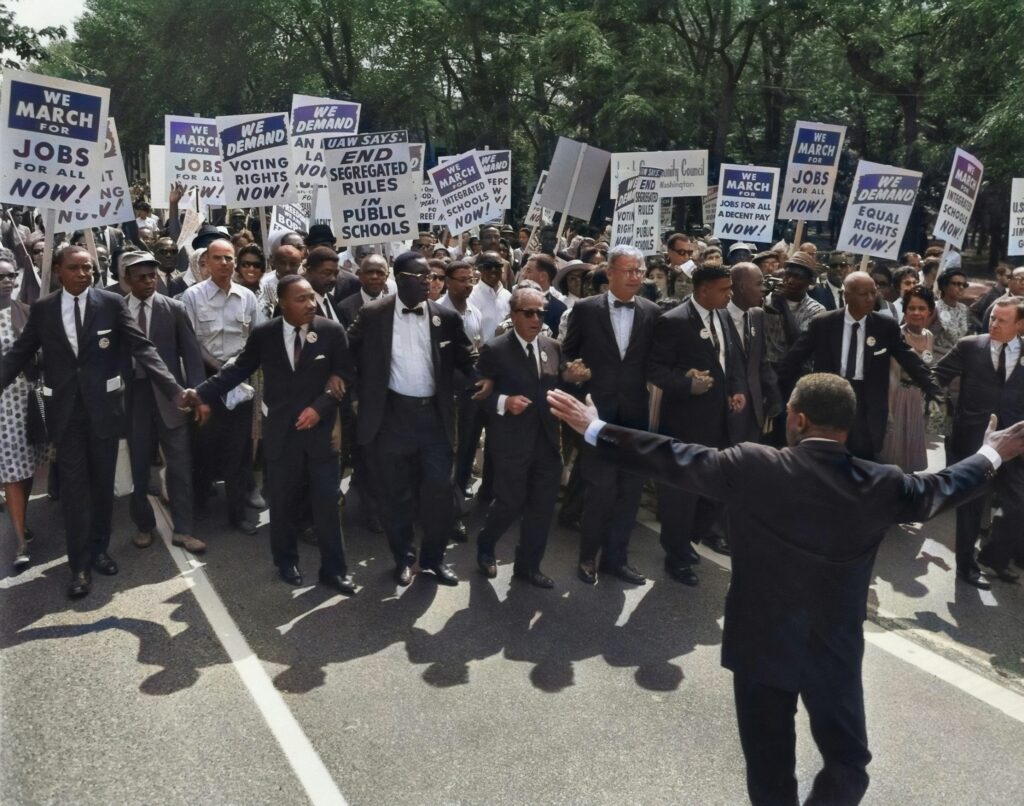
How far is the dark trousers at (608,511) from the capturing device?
22.0 ft

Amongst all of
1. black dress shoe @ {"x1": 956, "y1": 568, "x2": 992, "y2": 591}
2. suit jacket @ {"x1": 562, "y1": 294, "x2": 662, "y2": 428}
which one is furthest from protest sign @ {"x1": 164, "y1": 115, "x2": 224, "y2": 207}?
black dress shoe @ {"x1": 956, "y1": 568, "x2": 992, "y2": 591}

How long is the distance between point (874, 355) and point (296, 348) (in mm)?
A: 3830

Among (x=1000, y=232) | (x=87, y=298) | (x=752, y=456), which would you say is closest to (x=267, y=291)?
(x=87, y=298)

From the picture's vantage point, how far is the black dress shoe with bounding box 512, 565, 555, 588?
6.69m

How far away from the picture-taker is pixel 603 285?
29.5 ft

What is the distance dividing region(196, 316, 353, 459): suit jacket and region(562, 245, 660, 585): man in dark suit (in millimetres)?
1416

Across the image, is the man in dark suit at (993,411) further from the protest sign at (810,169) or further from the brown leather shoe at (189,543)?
the protest sign at (810,169)

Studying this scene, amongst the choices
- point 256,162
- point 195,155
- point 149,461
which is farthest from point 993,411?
point 195,155

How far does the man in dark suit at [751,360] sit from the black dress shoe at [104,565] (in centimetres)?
395

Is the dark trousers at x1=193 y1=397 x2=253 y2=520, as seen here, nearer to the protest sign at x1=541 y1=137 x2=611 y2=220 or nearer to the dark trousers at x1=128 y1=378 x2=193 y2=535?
the dark trousers at x1=128 y1=378 x2=193 y2=535

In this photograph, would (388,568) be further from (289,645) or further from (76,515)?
(76,515)

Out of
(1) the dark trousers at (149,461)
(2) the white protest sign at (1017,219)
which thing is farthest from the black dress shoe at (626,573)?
(2) the white protest sign at (1017,219)

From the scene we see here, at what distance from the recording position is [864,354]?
24.1 feet

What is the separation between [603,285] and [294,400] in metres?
3.34
